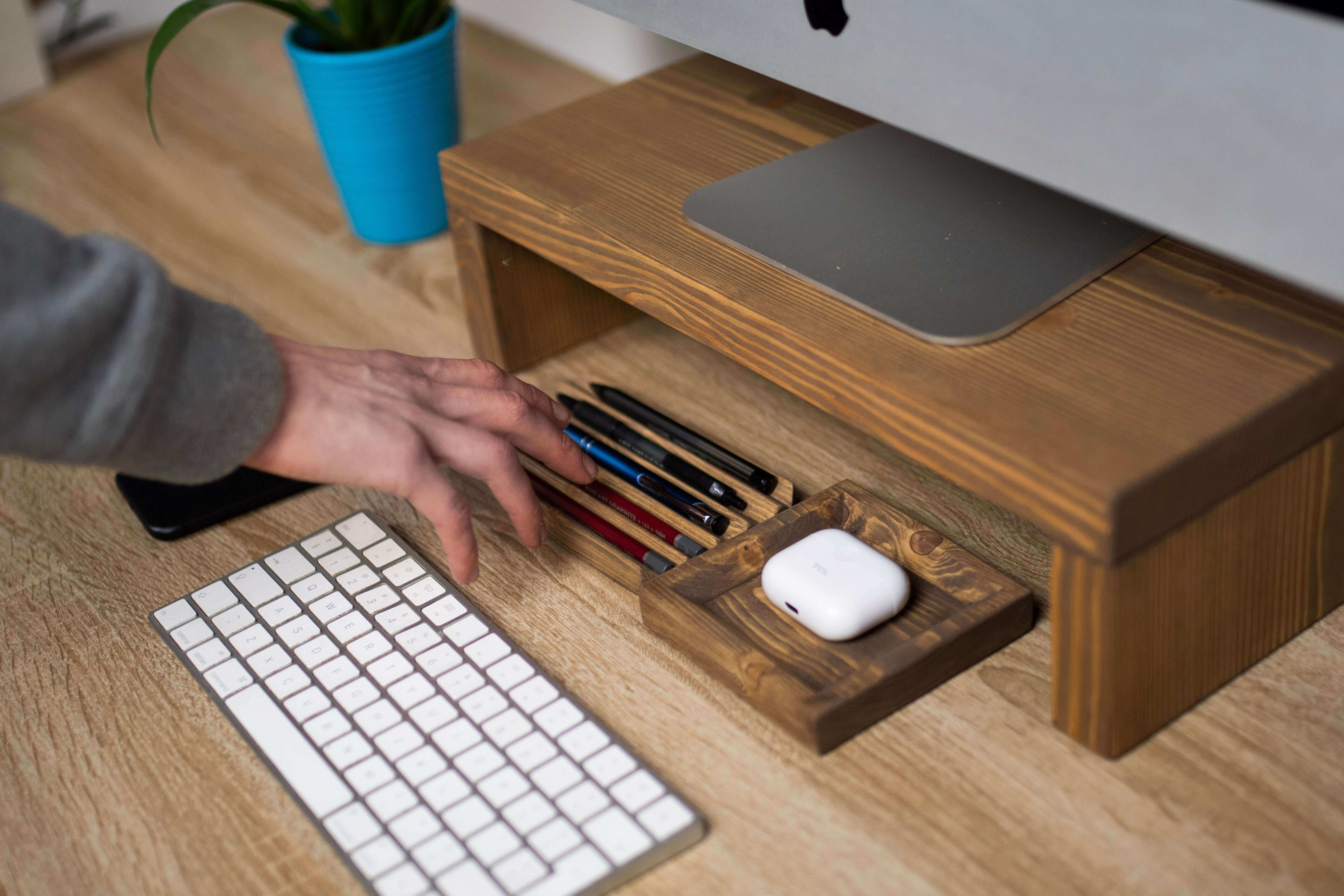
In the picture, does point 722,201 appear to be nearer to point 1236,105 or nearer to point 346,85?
point 1236,105

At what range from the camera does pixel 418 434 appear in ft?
2.06

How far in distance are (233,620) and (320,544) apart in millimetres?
71

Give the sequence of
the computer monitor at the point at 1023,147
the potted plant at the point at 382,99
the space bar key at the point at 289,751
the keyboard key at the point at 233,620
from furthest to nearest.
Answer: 1. the potted plant at the point at 382,99
2. the keyboard key at the point at 233,620
3. the space bar key at the point at 289,751
4. the computer monitor at the point at 1023,147

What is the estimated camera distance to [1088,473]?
0.50 m

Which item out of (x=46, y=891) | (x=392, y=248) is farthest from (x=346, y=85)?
(x=46, y=891)

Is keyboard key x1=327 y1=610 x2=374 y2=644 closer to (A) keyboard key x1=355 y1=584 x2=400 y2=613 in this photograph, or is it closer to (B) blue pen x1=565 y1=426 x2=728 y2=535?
(A) keyboard key x1=355 y1=584 x2=400 y2=613

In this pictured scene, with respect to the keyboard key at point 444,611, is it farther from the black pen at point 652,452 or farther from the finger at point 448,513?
the black pen at point 652,452

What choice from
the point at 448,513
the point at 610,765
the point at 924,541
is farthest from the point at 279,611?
the point at 924,541

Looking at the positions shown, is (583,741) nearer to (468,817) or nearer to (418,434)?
(468,817)

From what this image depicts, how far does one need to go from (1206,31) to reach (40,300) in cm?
49

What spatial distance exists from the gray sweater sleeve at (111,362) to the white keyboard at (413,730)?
13 centimetres

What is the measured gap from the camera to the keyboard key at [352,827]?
1.79 feet

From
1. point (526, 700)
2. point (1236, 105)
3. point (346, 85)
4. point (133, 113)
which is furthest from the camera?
point (133, 113)

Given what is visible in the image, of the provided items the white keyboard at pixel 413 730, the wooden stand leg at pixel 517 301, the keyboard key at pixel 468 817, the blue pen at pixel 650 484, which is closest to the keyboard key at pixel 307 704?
the white keyboard at pixel 413 730
